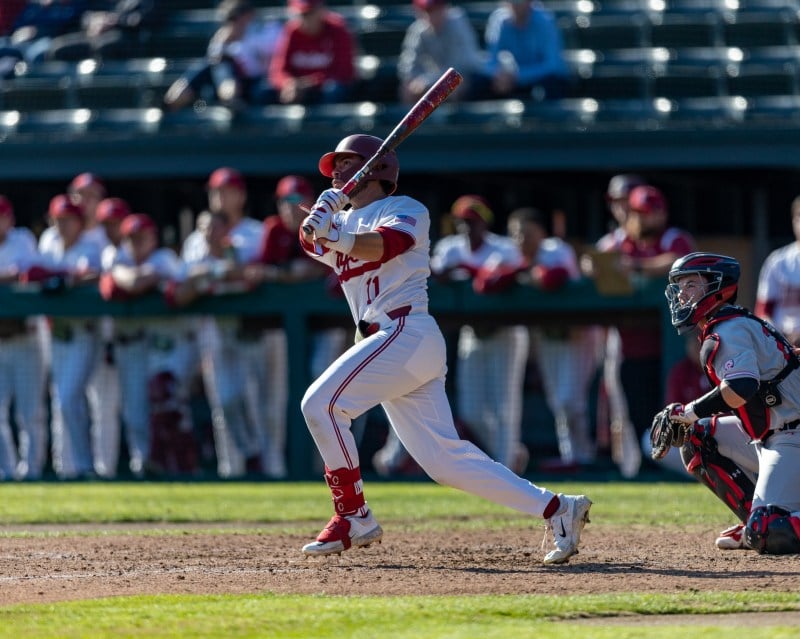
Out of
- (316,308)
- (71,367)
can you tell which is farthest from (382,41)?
(71,367)

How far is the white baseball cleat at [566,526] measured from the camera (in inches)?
218

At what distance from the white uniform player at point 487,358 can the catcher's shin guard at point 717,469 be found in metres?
3.90

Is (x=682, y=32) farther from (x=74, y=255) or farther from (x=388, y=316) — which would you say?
(x=388, y=316)

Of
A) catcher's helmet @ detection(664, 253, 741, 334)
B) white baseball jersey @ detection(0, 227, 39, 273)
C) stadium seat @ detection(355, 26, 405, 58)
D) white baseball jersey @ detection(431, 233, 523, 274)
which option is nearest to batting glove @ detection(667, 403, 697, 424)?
catcher's helmet @ detection(664, 253, 741, 334)

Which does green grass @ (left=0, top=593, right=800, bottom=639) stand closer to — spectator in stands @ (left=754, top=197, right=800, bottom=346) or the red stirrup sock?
the red stirrup sock

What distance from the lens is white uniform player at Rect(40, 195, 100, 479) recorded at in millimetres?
10328

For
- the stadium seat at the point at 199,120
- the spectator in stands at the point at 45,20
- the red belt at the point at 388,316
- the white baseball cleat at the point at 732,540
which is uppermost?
the spectator in stands at the point at 45,20

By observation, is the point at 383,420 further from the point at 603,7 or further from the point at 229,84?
the point at 603,7

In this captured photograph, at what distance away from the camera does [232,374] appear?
10305 millimetres

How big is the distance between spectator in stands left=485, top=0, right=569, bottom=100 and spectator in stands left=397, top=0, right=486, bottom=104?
20cm

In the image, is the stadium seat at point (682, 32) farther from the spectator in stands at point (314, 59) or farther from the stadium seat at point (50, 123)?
the stadium seat at point (50, 123)

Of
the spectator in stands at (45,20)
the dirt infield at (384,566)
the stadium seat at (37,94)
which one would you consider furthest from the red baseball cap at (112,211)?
the spectator in stands at (45,20)

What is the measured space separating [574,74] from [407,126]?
7256 millimetres

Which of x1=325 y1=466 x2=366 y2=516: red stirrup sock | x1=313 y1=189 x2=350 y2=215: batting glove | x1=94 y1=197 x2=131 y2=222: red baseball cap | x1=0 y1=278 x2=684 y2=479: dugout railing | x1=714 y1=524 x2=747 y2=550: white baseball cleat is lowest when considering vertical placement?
x1=714 y1=524 x2=747 y2=550: white baseball cleat
